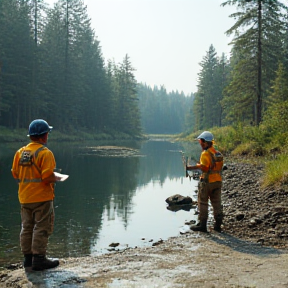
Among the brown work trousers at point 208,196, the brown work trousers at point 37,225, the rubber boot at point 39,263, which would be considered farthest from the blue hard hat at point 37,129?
the brown work trousers at point 208,196

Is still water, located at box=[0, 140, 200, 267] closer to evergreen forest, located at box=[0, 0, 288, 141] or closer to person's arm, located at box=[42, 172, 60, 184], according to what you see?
person's arm, located at box=[42, 172, 60, 184]

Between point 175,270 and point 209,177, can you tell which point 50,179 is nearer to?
point 175,270

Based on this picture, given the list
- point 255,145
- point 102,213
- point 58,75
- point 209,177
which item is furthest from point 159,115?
point 209,177

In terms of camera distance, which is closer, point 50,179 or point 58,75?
point 50,179

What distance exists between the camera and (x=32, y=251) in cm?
525

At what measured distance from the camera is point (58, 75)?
53.7 m

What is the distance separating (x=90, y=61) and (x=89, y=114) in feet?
32.8

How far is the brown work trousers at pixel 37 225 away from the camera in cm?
520

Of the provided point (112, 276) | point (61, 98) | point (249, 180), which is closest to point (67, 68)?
point (61, 98)

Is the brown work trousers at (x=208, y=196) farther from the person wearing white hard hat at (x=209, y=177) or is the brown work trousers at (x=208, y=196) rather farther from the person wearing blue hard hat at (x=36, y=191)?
the person wearing blue hard hat at (x=36, y=191)

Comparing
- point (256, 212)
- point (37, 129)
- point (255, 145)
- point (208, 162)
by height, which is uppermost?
point (37, 129)

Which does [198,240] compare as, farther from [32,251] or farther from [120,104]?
[120,104]

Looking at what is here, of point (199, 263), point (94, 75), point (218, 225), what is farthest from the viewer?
point (94, 75)

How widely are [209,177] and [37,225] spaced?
393 centimetres
